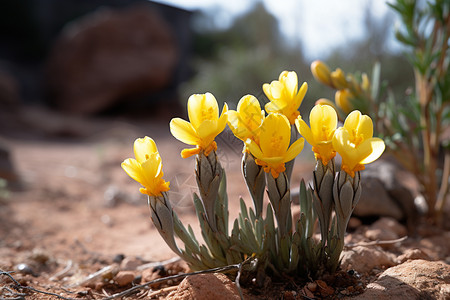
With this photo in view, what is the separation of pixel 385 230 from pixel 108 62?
34.7 feet

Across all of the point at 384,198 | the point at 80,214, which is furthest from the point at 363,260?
the point at 80,214

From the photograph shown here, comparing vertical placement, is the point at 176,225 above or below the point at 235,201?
below

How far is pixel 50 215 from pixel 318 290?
2.89m

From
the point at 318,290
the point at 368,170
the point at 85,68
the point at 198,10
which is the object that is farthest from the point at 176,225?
the point at 198,10

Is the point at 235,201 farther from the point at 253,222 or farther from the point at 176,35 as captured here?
the point at 176,35

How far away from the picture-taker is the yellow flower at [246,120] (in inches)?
49.4

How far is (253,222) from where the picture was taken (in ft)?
4.83

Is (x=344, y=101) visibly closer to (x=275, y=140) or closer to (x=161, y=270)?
(x=275, y=140)

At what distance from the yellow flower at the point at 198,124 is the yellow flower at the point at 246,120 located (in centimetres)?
3

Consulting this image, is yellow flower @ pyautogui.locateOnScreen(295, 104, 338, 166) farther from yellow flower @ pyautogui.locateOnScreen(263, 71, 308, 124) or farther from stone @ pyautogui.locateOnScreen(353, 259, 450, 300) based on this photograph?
stone @ pyautogui.locateOnScreen(353, 259, 450, 300)

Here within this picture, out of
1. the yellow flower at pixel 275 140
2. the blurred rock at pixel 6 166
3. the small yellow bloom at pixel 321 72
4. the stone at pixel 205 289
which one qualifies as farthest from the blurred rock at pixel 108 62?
the yellow flower at pixel 275 140

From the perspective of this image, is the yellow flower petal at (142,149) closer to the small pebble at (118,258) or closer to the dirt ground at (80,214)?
the dirt ground at (80,214)

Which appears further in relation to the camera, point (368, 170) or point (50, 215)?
point (50, 215)

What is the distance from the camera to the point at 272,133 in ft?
4.03
